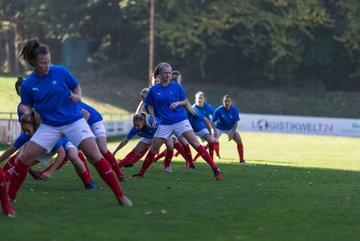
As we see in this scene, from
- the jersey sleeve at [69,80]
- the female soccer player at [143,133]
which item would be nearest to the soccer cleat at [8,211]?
the jersey sleeve at [69,80]

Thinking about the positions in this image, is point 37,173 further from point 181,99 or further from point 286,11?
point 286,11

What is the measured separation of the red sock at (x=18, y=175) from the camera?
34.0 ft

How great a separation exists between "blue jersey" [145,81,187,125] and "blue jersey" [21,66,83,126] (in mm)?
4148

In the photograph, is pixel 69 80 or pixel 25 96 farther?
pixel 25 96

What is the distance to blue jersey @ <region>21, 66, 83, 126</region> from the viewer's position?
10.0m

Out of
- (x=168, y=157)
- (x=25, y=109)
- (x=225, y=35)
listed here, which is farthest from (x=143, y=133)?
(x=225, y=35)

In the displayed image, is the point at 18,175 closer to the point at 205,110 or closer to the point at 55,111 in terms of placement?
the point at 55,111

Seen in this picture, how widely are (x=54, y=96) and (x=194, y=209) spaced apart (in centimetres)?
217

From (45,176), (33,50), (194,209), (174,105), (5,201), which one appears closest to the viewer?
(5,201)

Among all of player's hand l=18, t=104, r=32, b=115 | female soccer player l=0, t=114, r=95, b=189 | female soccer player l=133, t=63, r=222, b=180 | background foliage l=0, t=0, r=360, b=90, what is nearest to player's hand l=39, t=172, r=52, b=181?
female soccer player l=0, t=114, r=95, b=189

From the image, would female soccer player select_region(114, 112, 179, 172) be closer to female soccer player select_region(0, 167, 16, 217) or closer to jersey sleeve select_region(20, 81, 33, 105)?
jersey sleeve select_region(20, 81, 33, 105)

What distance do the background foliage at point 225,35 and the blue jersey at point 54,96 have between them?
48995 mm

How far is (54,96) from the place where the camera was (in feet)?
32.9

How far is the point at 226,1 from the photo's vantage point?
61.3 m
